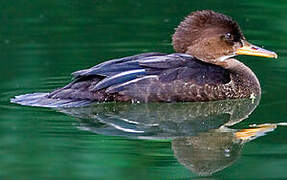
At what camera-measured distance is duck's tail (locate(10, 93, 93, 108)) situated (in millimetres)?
9883

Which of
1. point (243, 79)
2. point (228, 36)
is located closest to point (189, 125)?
point (243, 79)

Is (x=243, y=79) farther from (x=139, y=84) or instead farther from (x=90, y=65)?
(x=90, y=65)

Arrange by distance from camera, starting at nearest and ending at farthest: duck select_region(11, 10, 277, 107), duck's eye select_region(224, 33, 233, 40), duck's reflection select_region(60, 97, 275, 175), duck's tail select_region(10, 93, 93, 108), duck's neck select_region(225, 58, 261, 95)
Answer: duck's reflection select_region(60, 97, 275, 175) → duck's tail select_region(10, 93, 93, 108) → duck select_region(11, 10, 277, 107) → duck's neck select_region(225, 58, 261, 95) → duck's eye select_region(224, 33, 233, 40)

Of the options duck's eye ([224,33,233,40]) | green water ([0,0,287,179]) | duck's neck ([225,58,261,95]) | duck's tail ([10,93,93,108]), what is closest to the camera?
green water ([0,0,287,179])

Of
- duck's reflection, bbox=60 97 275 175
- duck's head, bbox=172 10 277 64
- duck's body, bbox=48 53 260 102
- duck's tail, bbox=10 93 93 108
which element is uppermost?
duck's head, bbox=172 10 277 64

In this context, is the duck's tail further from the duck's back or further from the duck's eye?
the duck's eye

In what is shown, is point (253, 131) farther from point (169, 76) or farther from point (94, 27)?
point (94, 27)

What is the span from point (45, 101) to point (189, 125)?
1.82m

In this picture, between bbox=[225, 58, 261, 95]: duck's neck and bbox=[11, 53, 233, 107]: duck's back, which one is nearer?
bbox=[11, 53, 233, 107]: duck's back

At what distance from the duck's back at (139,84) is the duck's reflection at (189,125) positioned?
0.11m

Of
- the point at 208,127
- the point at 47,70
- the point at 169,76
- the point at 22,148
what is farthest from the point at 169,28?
the point at 22,148

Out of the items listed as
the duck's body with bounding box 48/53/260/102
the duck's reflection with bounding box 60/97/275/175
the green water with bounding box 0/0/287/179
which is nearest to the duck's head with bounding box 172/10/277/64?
the duck's body with bounding box 48/53/260/102

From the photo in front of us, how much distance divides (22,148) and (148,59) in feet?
8.03

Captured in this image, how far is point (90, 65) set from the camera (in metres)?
11.9
